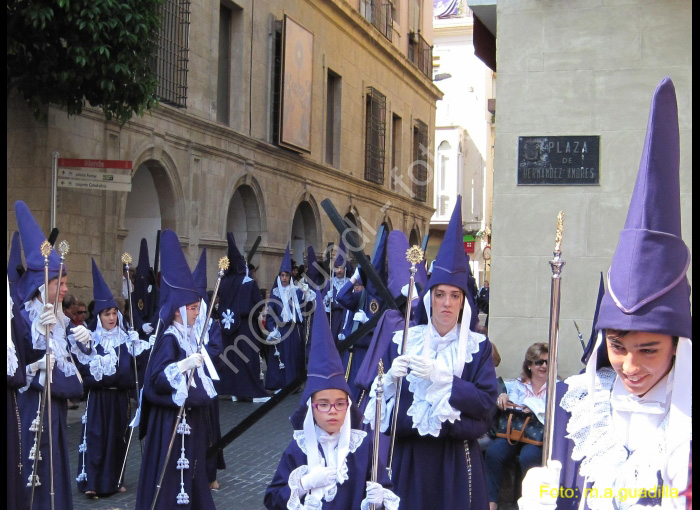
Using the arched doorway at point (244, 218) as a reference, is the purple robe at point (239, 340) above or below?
below

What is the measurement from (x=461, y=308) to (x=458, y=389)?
52 cm

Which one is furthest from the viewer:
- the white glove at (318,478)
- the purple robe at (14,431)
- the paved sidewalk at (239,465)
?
the paved sidewalk at (239,465)

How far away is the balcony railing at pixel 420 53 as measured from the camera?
35.1m

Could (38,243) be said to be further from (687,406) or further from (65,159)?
(65,159)

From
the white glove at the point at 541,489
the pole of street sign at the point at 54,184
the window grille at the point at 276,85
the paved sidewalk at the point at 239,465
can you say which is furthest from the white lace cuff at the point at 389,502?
the window grille at the point at 276,85

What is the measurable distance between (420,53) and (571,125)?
1128 inches

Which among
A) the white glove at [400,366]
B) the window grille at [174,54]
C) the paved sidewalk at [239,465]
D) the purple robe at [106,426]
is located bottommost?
the paved sidewalk at [239,465]

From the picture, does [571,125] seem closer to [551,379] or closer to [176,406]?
[176,406]

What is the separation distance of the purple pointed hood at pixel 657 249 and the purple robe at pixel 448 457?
7.28 feet

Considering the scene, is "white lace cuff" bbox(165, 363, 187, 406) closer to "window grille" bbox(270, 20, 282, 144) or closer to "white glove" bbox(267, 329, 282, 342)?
"white glove" bbox(267, 329, 282, 342)

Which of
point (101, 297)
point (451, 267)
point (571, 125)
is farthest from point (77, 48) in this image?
point (451, 267)

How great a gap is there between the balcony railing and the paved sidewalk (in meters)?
24.7

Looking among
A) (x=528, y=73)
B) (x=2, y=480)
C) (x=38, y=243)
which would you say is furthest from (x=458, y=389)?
(x=528, y=73)

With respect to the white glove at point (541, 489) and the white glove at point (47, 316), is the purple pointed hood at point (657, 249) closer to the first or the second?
the white glove at point (541, 489)
